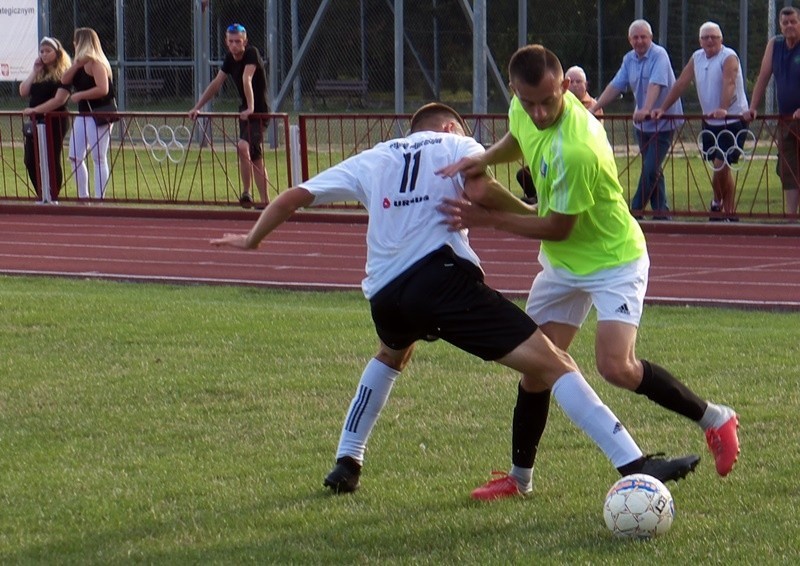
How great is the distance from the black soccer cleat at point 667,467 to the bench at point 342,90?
2626cm

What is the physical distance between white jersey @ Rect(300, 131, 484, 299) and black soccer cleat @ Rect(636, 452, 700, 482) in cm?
101

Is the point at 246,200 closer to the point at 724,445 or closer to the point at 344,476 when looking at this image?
the point at 344,476

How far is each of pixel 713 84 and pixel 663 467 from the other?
33.2 ft

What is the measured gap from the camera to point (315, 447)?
6.50 m

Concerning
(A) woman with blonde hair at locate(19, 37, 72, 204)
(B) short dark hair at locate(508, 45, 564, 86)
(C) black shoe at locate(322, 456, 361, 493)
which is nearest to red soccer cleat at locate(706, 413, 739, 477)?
(C) black shoe at locate(322, 456, 361, 493)

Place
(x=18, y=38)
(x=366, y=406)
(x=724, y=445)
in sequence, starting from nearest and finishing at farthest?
(x=724, y=445), (x=366, y=406), (x=18, y=38)

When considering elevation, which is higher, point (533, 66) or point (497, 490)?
point (533, 66)

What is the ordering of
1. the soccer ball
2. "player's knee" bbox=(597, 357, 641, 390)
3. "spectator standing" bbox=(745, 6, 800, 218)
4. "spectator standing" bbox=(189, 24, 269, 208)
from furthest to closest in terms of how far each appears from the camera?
"spectator standing" bbox=(189, 24, 269, 208) < "spectator standing" bbox=(745, 6, 800, 218) < "player's knee" bbox=(597, 357, 641, 390) < the soccer ball

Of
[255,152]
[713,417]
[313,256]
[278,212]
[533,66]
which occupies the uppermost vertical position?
[533,66]

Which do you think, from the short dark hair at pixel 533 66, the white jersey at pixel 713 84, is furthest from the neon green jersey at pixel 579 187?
the white jersey at pixel 713 84

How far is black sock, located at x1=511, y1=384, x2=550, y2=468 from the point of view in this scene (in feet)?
18.7

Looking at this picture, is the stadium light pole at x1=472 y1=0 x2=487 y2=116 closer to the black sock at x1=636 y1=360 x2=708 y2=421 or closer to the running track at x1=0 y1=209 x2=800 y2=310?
the running track at x1=0 y1=209 x2=800 y2=310

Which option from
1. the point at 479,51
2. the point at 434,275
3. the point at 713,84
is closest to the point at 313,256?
the point at 713,84

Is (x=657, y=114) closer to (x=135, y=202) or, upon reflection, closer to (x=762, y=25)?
(x=135, y=202)
